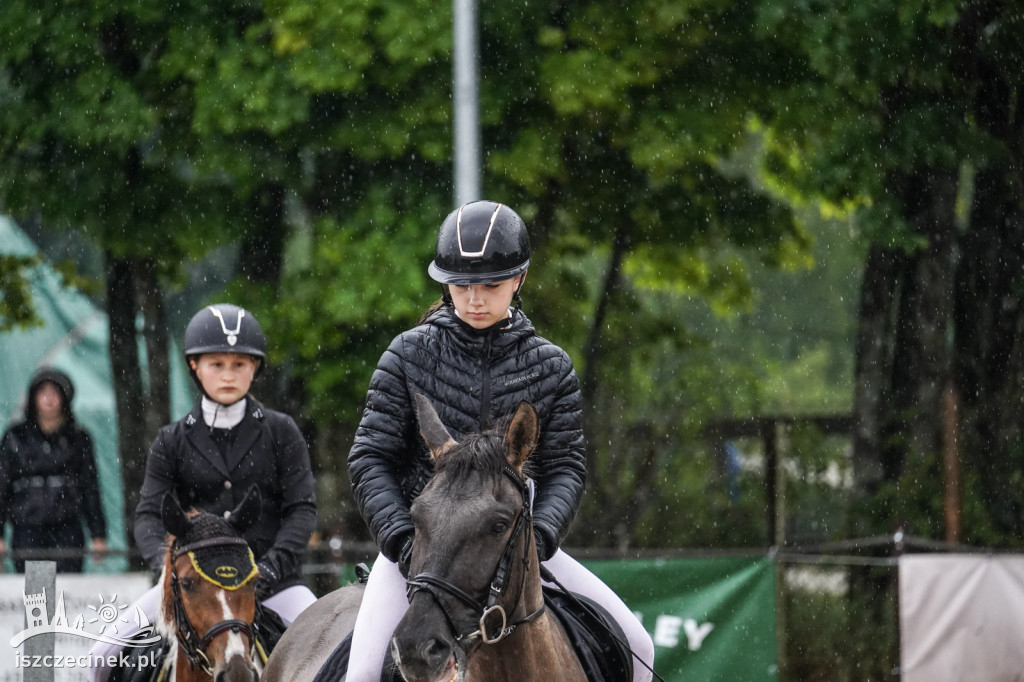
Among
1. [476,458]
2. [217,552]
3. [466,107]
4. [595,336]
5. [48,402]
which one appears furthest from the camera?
[595,336]

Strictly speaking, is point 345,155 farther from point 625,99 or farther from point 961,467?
point 961,467

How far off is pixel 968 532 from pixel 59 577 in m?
8.51

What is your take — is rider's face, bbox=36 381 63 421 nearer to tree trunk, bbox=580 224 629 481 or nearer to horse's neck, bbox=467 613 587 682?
tree trunk, bbox=580 224 629 481

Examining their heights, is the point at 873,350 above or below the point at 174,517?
above

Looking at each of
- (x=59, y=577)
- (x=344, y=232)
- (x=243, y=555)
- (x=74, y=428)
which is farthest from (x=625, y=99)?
(x=243, y=555)

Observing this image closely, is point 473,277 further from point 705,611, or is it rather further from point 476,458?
point 705,611

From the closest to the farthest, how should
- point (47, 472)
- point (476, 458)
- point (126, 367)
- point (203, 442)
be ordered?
point (476, 458) < point (203, 442) < point (47, 472) < point (126, 367)

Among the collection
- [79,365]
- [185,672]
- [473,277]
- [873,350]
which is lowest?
[185,672]

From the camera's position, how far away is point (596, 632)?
17.9ft

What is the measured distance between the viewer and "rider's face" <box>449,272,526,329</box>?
5.04 m

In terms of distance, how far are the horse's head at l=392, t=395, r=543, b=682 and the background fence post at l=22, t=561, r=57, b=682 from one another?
10.2 feet

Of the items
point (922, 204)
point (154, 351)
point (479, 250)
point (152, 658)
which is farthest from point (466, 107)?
point (922, 204)

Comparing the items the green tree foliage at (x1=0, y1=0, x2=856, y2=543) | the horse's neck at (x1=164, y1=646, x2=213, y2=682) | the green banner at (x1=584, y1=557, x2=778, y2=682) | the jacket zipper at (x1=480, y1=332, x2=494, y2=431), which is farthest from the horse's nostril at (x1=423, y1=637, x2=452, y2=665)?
the green tree foliage at (x1=0, y1=0, x2=856, y2=543)

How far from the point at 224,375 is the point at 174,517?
1.16m
